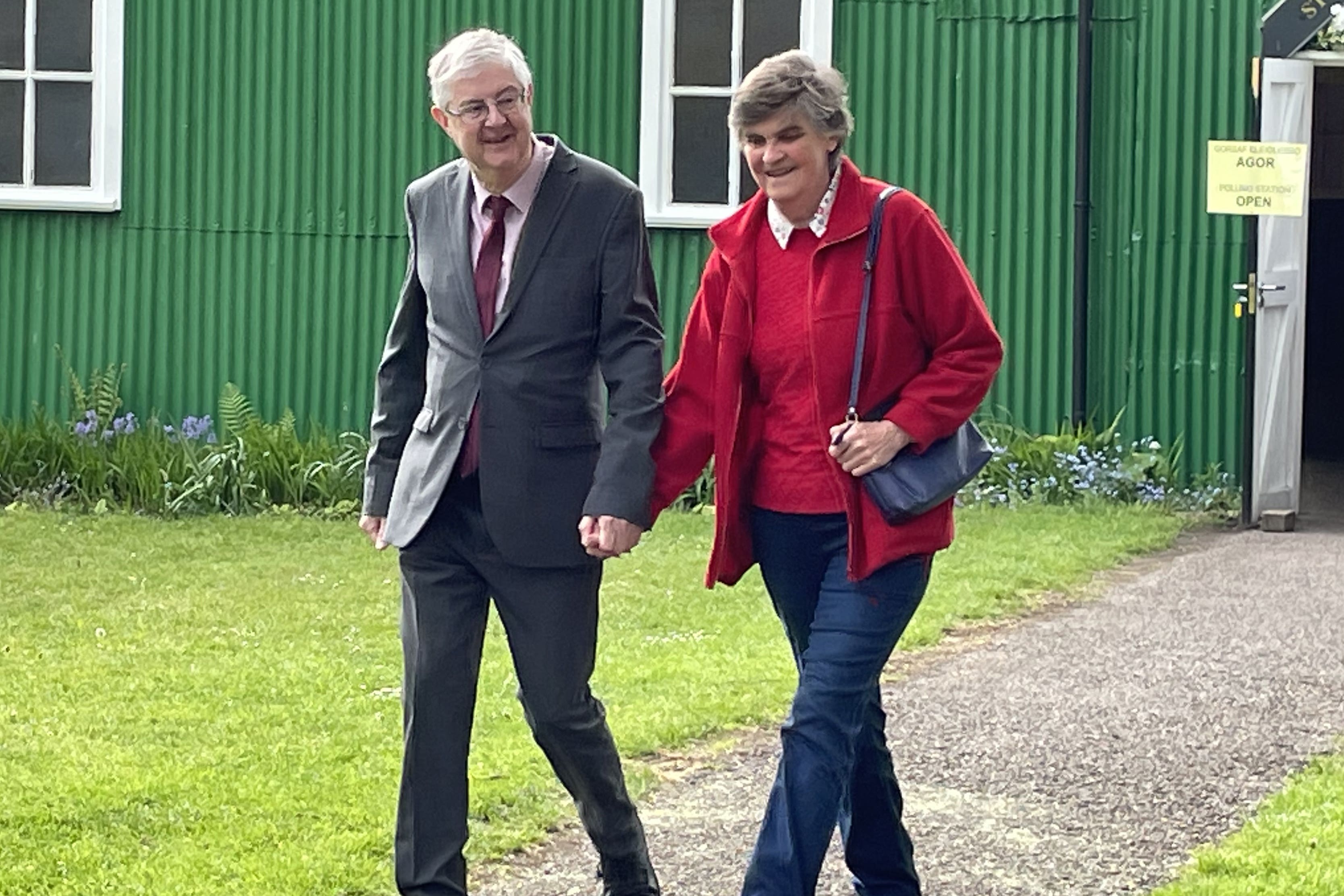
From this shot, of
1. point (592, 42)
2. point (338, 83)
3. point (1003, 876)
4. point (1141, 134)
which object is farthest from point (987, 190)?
point (1003, 876)

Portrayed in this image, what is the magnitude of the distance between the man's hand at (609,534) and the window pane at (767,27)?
8170 millimetres

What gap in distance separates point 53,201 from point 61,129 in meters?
0.43

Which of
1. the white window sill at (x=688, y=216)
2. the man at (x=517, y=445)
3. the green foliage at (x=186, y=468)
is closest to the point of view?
the man at (x=517, y=445)

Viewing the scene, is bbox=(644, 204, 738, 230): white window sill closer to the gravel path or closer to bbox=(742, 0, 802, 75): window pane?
bbox=(742, 0, 802, 75): window pane

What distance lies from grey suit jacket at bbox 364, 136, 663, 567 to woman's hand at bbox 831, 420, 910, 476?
0.43 meters

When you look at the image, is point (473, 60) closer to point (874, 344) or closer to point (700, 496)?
point (874, 344)

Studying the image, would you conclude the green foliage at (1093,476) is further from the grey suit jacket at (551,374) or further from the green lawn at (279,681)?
the grey suit jacket at (551,374)

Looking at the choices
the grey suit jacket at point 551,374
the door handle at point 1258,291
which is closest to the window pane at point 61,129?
the door handle at point 1258,291

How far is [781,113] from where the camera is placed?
15.7 ft

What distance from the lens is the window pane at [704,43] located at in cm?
1281

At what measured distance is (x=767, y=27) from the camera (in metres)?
12.8

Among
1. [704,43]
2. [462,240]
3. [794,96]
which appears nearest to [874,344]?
[794,96]

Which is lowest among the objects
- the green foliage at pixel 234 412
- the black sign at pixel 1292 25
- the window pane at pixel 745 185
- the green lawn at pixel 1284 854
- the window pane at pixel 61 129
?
the green lawn at pixel 1284 854

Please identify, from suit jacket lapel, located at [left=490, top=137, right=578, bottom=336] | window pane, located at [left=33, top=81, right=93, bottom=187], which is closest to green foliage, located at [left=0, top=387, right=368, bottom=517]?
window pane, located at [left=33, top=81, right=93, bottom=187]
